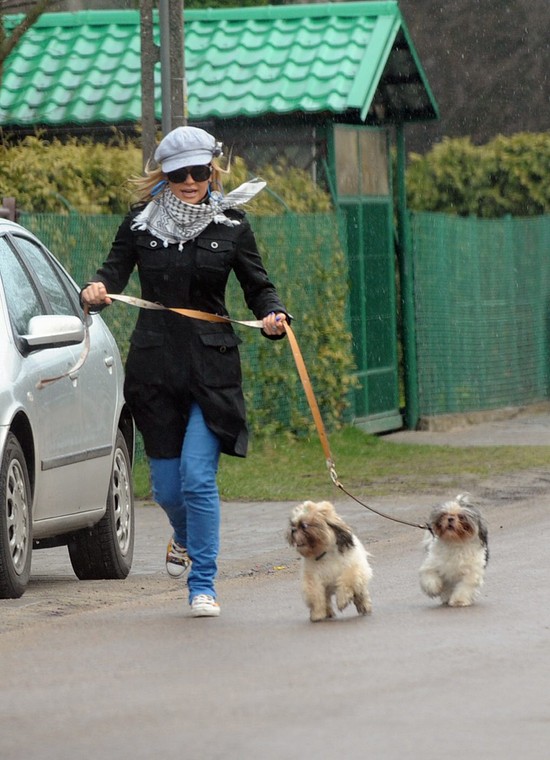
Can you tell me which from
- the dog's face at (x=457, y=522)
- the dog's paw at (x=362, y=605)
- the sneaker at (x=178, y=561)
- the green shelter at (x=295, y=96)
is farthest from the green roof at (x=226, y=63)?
the dog's paw at (x=362, y=605)

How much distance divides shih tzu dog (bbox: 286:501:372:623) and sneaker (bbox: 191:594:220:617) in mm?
395

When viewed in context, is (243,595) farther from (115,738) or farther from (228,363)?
(115,738)

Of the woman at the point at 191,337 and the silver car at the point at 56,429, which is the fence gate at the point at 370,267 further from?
the woman at the point at 191,337

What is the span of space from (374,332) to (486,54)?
595 inches

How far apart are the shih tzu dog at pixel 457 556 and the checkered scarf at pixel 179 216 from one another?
1.57 meters

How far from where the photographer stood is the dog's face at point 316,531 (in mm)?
7922

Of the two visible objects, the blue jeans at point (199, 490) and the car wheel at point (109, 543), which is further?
the car wheel at point (109, 543)

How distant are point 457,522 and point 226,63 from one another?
1100 centimetres

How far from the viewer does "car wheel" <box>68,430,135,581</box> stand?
9.67m

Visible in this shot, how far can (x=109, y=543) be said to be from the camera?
9.69 meters

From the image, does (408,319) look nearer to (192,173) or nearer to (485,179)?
(485,179)

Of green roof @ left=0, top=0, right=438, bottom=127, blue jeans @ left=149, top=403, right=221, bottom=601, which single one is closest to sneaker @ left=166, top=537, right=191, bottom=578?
blue jeans @ left=149, top=403, right=221, bottom=601

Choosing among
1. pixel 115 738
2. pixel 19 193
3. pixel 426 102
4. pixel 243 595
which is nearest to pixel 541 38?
pixel 426 102

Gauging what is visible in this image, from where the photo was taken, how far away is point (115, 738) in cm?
567
